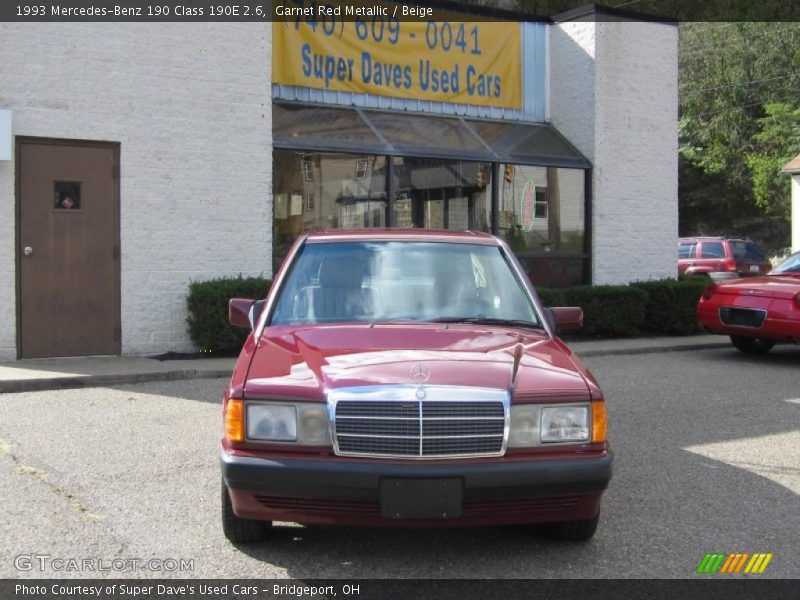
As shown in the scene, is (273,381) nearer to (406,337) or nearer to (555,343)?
(406,337)

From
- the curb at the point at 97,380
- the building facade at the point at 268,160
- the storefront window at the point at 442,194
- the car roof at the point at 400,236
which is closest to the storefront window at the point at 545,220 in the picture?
the building facade at the point at 268,160

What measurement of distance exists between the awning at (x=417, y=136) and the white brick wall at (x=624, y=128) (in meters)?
0.58

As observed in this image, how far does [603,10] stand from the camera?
51.1 ft

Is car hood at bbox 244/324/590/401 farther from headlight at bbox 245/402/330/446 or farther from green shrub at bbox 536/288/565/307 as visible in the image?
green shrub at bbox 536/288/565/307

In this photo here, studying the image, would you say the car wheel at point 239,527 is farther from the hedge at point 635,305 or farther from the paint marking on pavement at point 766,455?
the hedge at point 635,305

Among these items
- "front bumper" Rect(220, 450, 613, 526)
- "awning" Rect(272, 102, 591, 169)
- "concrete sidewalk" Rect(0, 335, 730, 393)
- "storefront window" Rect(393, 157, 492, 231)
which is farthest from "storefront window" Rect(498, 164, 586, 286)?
"front bumper" Rect(220, 450, 613, 526)

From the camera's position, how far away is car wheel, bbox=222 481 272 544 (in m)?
4.43

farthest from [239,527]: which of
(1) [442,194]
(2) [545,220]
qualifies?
(2) [545,220]

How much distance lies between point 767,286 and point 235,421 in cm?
935

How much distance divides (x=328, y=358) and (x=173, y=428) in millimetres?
3598

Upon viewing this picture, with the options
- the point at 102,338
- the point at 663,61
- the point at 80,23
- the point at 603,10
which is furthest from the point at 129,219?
the point at 663,61

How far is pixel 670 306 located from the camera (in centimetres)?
1469

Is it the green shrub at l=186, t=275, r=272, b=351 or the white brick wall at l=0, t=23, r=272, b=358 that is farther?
the green shrub at l=186, t=275, r=272, b=351

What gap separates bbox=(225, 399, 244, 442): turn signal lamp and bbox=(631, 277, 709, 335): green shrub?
11427 mm
